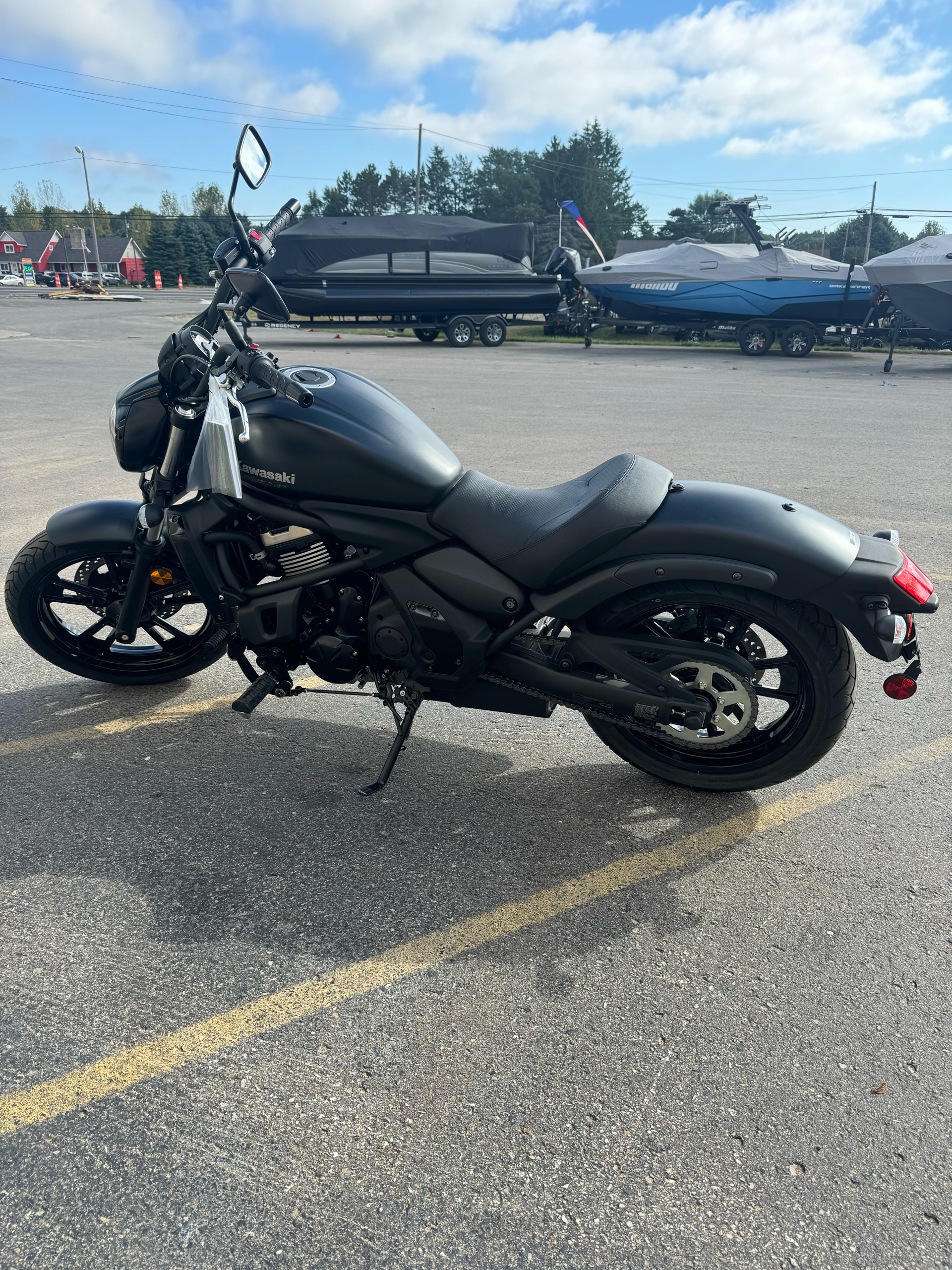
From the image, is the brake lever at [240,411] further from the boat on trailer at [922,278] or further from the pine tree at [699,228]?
the pine tree at [699,228]

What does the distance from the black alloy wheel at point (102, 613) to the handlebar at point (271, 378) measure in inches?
37.8

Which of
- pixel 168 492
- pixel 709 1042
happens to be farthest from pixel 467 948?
pixel 168 492

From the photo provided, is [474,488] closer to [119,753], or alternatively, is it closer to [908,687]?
[908,687]

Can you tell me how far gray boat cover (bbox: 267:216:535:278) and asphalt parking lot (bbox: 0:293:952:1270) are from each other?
783 inches

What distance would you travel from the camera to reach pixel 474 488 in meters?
2.95

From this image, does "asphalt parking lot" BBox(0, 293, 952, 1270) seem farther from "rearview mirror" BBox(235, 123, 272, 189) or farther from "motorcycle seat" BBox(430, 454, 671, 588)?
"rearview mirror" BBox(235, 123, 272, 189)

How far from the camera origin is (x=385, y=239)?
74.0 feet

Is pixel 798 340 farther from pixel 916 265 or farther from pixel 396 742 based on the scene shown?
pixel 396 742

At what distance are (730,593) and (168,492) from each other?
2.01 meters

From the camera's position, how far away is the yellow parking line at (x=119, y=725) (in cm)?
350

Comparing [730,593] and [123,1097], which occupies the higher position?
[730,593]

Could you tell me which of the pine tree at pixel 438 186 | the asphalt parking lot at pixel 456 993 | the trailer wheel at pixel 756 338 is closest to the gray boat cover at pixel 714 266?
the trailer wheel at pixel 756 338

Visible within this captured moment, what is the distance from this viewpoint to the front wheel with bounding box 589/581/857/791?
283cm

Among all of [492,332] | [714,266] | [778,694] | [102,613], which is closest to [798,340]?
[714,266]
